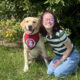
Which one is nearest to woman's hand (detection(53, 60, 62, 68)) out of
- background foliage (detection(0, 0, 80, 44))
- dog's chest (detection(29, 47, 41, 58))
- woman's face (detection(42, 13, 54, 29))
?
dog's chest (detection(29, 47, 41, 58))

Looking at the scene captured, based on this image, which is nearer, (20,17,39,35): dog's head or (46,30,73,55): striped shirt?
(46,30,73,55): striped shirt

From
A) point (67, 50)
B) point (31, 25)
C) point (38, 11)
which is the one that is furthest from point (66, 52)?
point (38, 11)

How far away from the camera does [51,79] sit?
374 centimetres

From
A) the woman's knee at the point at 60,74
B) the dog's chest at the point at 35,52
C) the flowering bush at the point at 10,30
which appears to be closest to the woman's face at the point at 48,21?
the dog's chest at the point at 35,52

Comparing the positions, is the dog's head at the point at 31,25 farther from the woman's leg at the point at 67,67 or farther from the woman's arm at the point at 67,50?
the woman's leg at the point at 67,67

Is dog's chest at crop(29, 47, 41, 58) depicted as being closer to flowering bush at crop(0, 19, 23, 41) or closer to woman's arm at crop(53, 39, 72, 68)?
woman's arm at crop(53, 39, 72, 68)

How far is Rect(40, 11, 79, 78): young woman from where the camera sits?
12.2 ft

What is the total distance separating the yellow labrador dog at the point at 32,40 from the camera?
3934 millimetres

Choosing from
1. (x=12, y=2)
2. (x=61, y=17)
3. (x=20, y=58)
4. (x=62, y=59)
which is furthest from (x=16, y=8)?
(x=62, y=59)

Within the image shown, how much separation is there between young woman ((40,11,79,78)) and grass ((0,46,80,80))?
0.44 feet

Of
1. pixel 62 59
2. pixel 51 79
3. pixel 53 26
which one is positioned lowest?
pixel 51 79

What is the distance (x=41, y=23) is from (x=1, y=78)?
1.27 m

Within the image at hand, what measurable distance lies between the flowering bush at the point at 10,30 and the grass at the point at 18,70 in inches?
19.8

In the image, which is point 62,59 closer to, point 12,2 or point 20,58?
point 20,58
